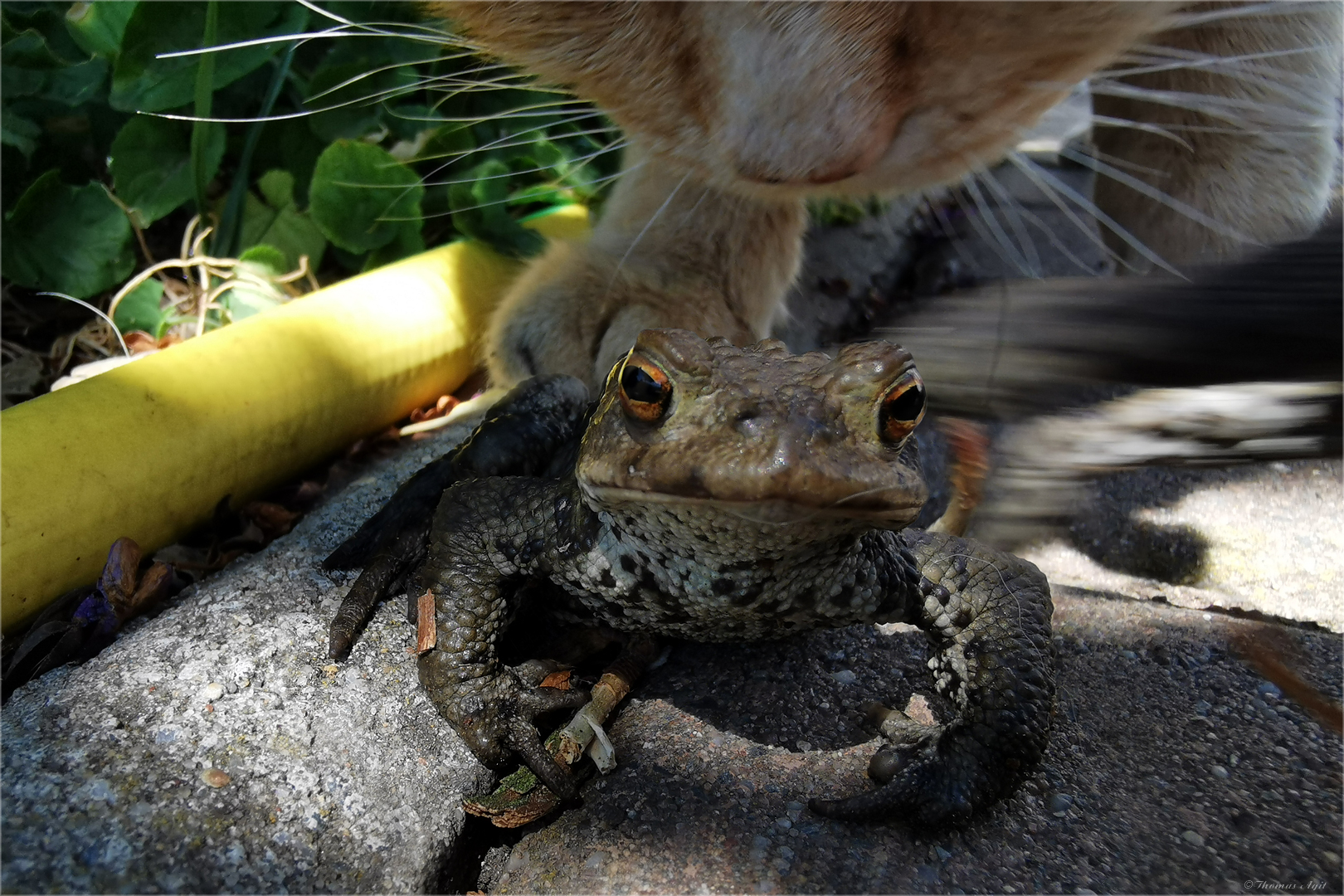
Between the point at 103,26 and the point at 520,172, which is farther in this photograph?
the point at 103,26

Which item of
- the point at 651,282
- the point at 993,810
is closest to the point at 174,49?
the point at 651,282

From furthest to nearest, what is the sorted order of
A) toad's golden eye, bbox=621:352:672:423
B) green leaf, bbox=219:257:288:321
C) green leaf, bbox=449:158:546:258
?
green leaf, bbox=449:158:546:258, green leaf, bbox=219:257:288:321, toad's golden eye, bbox=621:352:672:423

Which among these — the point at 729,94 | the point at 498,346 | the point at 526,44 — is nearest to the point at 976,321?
the point at 729,94

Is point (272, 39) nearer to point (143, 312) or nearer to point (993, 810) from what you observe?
point (143, 312)

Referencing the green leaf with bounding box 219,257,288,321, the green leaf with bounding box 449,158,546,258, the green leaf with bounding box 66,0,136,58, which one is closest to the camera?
the green leaf with bounding box 66,0,136,58

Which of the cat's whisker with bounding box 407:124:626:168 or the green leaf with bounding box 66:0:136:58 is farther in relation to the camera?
the green leaf with bounding box 66:0:136:58

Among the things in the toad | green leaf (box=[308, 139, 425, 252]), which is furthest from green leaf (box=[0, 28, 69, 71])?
the toad

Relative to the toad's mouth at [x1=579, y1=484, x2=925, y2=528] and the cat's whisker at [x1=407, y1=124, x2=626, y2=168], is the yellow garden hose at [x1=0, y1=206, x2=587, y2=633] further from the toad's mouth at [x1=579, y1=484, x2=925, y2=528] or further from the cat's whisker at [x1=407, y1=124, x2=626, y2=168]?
the toad's mouth at [x1=579, y1=484, x2=925, y2=528]
